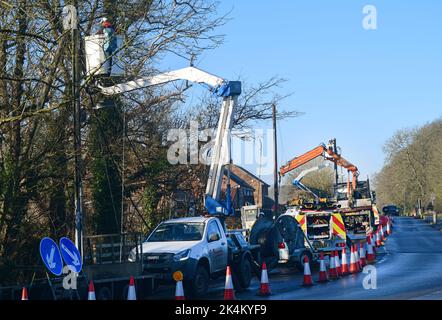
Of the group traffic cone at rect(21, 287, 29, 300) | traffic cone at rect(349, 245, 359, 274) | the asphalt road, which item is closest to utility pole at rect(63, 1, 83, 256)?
traffic cone at rect(21, 287, 29, 300)

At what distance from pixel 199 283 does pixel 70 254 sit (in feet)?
15.5

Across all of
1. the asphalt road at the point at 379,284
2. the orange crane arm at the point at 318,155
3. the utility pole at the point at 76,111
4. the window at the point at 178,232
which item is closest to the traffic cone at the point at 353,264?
the asphalt road at the point at 379,284

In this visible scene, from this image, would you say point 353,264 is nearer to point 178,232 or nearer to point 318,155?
point 178,232

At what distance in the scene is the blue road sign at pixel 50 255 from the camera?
436 inches

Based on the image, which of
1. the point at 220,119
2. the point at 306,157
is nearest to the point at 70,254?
the point at 220,119

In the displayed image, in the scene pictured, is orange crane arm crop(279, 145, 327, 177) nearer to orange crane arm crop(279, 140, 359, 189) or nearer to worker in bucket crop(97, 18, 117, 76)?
orange crane arm crop(279, 140, 359, 189)

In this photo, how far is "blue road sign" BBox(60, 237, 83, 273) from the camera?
1168 cm

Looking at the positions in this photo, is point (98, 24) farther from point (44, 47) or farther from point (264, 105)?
point (264, 105)

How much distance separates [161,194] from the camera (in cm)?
2780

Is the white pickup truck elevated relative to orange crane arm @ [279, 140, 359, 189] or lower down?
lower down

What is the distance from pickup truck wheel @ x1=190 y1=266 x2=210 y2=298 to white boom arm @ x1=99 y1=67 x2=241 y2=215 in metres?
3.05

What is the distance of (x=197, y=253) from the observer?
635 inches
